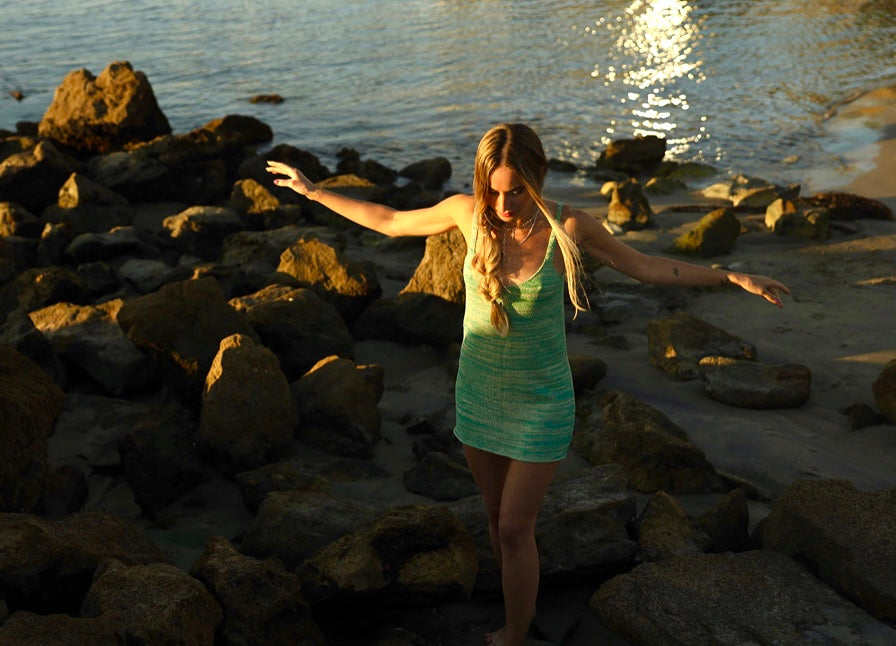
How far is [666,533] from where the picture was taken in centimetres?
521

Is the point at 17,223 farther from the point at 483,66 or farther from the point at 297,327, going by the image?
the point at 483,66

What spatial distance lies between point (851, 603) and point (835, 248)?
8365 millimetres

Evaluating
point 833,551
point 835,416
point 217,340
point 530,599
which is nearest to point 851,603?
point 833,551

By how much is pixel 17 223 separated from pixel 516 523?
9475mm

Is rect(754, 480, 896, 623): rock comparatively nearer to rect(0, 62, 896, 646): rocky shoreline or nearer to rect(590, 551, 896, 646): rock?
rect(0, 62, 896, 646): rocky shoreline

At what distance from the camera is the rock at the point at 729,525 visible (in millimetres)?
5324

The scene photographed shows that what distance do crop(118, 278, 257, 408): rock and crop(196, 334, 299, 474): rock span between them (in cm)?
47

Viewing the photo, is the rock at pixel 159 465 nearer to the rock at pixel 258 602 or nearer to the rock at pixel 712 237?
the rock at pixel 258 602

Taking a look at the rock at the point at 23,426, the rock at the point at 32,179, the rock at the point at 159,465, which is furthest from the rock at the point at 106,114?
the rock at the point at 23,426

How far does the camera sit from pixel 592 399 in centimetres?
727

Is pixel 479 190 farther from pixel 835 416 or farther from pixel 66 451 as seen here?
pixel 835 416

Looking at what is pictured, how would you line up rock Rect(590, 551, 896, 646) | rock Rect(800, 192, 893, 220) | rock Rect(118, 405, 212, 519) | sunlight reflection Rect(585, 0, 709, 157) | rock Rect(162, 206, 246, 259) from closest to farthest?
rock Rect(590, 551, 896, 646) → rock Rect(118, 405, 212, 519) → rock Rect(162, 206, 246, 259) → rock Rect(800, 192, 893, 220) → sunlight reflection Rect(585, 0, 709, 157)

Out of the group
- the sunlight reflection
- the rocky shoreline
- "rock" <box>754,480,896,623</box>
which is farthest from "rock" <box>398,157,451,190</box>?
"rock" <box>754,480,896,623</box>

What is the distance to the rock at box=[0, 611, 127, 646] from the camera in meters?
3.69
